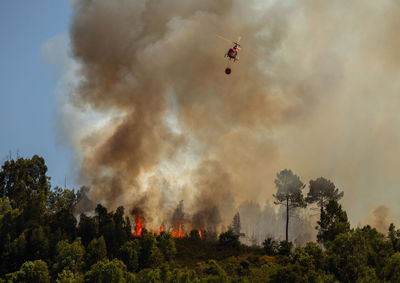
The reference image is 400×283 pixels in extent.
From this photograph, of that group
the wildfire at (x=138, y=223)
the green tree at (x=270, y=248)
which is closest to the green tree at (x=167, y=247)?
the green tree at (x=270, y=248)

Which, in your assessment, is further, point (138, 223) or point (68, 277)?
point (138, 223)

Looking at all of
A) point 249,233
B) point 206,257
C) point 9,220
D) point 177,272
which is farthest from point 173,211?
point 249,233

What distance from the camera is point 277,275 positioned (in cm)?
5878

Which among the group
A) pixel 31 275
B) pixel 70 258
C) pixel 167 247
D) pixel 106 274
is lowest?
pixel 31 275

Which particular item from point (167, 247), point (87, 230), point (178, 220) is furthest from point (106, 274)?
point (178, 220)

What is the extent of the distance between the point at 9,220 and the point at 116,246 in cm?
2270

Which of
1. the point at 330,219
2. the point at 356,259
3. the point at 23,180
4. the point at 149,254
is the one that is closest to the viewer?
the point at 356,259

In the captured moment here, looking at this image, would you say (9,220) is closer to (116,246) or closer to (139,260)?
(116,246)

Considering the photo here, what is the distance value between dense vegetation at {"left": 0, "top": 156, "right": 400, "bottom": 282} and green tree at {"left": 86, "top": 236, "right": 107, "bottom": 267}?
16 centimetres

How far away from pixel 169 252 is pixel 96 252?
512 inches

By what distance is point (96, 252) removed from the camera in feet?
222

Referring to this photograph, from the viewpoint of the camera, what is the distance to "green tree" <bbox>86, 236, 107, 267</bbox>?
219 ft

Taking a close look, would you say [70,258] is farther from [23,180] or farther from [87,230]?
[23,180]

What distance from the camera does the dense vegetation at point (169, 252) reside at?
57656 millimetres
